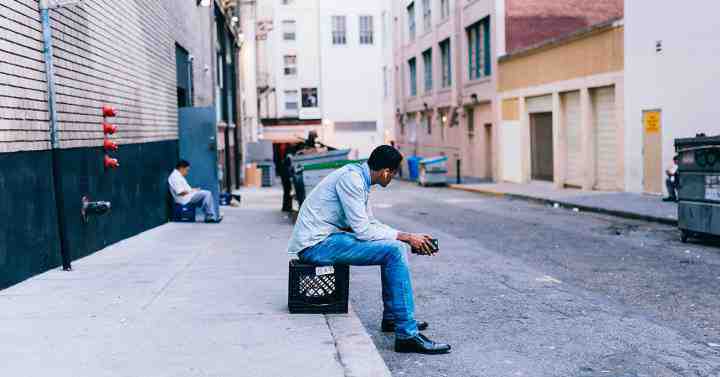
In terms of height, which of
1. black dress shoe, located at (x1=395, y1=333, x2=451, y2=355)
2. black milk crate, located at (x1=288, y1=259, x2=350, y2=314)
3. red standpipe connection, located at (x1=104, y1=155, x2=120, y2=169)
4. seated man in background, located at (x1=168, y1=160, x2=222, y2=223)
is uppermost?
red standpipe connection, located at (x1=104, y1=155, x2=120, y2=169)

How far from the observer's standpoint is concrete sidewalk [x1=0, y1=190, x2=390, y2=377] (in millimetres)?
5230

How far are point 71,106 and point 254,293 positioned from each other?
4075mm

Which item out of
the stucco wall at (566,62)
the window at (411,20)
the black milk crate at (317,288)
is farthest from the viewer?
the window at (411,20)

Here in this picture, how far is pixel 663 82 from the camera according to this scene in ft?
68.3

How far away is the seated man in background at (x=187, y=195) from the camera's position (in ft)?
53.7

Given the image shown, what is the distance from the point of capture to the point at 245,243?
12.3 metres

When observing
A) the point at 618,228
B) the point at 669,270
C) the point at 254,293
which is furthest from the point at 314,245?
the point at 618,228

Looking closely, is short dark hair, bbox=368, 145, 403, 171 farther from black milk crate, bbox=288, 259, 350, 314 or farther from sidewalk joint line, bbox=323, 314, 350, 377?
sidewalk joint line, bbox=323, 314, 350, 377

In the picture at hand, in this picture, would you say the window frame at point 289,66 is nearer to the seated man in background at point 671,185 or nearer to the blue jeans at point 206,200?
the seated man in background at point 671,185

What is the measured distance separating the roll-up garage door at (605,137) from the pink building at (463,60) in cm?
837

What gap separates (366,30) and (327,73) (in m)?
4.80

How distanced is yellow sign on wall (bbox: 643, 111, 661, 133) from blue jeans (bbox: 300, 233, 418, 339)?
16.6 meters

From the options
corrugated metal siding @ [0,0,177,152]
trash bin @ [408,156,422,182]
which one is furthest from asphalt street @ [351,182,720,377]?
trash bin @ [408,156,422,182]

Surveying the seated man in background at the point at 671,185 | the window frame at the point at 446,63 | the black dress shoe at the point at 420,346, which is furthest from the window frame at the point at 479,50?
the black dress shoe at the point at 420,346
